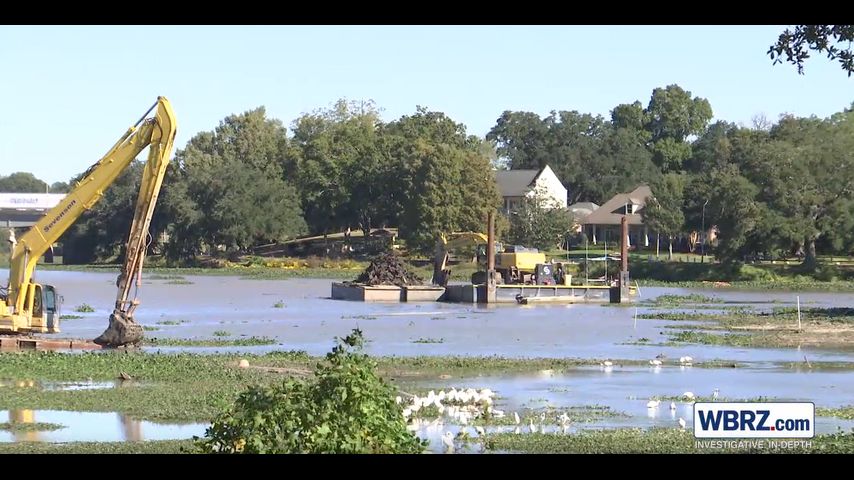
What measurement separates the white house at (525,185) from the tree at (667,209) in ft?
57.4

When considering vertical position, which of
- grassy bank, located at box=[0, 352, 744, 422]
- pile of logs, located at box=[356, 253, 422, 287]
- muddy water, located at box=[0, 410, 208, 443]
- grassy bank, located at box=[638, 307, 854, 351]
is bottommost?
muddy water, located at box=[0, 410, 208, 443]

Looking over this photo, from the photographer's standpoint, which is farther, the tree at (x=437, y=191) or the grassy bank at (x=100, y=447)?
the tree at (x=437, y=191)

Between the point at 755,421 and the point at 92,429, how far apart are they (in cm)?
980

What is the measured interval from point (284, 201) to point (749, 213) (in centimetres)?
4500

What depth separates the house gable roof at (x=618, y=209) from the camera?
125m

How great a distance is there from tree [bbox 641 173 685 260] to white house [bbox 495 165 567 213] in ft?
57.4

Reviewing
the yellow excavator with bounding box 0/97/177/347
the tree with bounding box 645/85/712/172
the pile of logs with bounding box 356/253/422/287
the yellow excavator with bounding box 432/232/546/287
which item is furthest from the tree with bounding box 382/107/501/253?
the yellow excavator with bounding box 0/97/177/347

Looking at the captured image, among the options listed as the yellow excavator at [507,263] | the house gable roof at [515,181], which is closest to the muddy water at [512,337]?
the yellow excavator at [507,263]

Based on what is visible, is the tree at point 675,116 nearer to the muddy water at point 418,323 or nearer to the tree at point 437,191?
the tree at point 437,191

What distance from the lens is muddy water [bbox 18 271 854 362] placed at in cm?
3772

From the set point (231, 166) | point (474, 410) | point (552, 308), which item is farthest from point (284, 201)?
point (474, 410)

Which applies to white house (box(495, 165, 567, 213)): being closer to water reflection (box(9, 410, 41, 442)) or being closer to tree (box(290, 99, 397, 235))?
tree (box(290, 99, 397, 235))

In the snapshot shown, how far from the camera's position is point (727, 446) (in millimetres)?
17266

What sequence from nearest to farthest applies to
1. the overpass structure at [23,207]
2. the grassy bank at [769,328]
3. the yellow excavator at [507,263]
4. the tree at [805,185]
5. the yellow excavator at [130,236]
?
the yellow excavator at [130,236] → the grassy bank at [769,328] → the yellow excavator at [507,263] → the tree at [805,185] → the overpass structure at [23,207]
